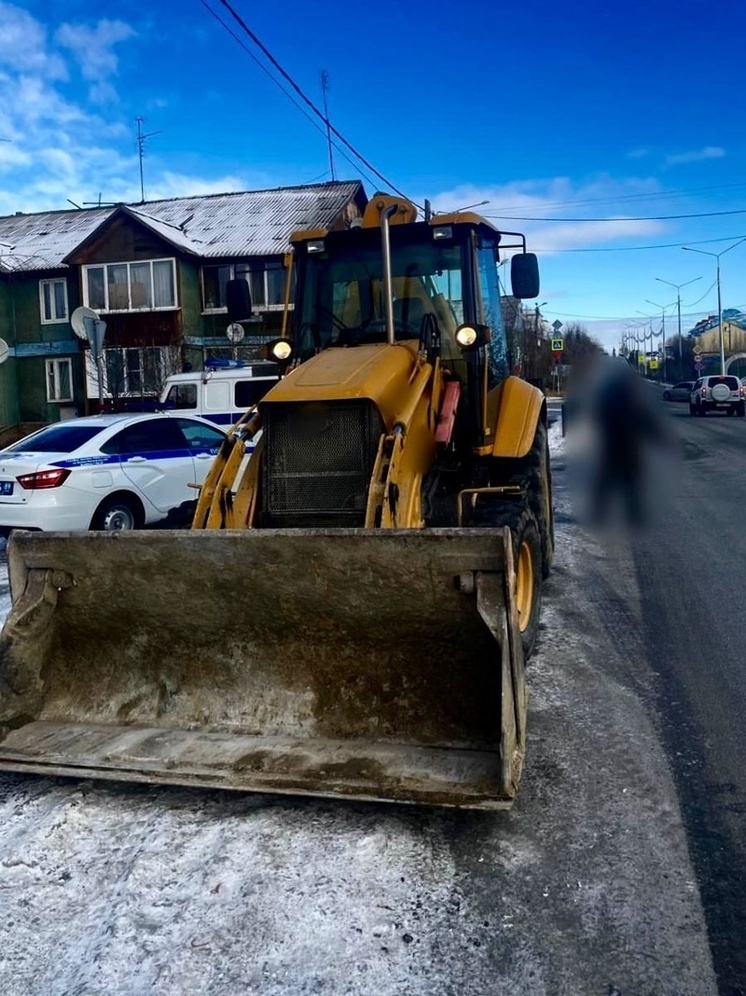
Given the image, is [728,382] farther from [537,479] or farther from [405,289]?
[405,289]

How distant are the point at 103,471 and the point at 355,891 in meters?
7.58

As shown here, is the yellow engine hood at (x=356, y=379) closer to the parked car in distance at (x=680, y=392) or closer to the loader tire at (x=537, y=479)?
the loader tire at (x=537, y=479)

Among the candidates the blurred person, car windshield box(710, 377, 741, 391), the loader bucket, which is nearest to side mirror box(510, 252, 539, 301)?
the loader bucket

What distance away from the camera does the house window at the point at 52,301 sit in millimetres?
33188

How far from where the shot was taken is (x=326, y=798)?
152 inches

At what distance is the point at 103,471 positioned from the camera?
10.1 metres

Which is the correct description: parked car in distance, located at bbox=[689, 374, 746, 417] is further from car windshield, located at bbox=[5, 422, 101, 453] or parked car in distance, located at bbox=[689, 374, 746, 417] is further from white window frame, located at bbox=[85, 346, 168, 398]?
car windshield, located at bbox=[5, 422, 101, 453]

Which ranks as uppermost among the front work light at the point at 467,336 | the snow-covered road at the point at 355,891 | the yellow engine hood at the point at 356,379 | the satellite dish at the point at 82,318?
the satellite dish at the point at 82,318

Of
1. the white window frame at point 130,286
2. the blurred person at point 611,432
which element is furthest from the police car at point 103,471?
the white window frame at point 130,286

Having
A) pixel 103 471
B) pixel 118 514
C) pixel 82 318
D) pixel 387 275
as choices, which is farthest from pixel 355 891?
pixel 82 318

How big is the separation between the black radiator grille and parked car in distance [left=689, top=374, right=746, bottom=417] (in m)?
35.2

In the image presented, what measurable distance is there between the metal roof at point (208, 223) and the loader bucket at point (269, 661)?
1030 inches

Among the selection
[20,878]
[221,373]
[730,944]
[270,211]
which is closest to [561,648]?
[730,944]

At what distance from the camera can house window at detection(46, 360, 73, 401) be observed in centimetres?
3353
